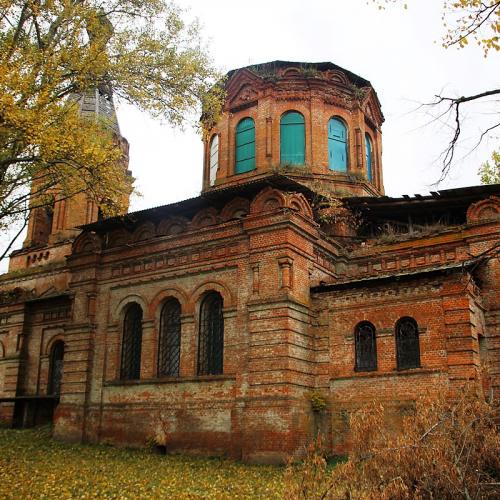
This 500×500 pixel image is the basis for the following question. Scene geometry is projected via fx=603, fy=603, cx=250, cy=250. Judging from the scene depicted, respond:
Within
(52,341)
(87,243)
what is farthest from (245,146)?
(52,341)

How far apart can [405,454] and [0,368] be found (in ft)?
Answer: 66.2

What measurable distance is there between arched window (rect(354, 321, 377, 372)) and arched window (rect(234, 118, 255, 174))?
8.79 m

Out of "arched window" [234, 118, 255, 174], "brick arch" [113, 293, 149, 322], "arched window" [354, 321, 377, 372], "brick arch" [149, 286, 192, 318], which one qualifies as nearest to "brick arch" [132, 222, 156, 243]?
"brick arch" [113, 293, 149, 322]

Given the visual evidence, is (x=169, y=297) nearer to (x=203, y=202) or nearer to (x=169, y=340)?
(x=169, y=340)

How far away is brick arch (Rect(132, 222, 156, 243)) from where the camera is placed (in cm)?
1847

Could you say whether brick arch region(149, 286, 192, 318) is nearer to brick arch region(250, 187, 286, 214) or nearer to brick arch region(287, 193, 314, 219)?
brick arch region(250, 187, 286, 214)

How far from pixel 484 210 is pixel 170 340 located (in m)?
9.46

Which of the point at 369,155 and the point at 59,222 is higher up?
the point at 369,155

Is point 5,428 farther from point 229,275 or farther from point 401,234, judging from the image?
point 401,234

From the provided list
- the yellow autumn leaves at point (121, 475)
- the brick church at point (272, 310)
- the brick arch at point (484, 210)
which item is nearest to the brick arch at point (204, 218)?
the brick church at point (272, 310)

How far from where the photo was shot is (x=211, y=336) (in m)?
16.5

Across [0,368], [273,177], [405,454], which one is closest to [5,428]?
[0,368]

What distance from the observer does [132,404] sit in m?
16.9

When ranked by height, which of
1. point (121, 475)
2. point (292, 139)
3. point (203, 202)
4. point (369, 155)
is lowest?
point (121, 475)
